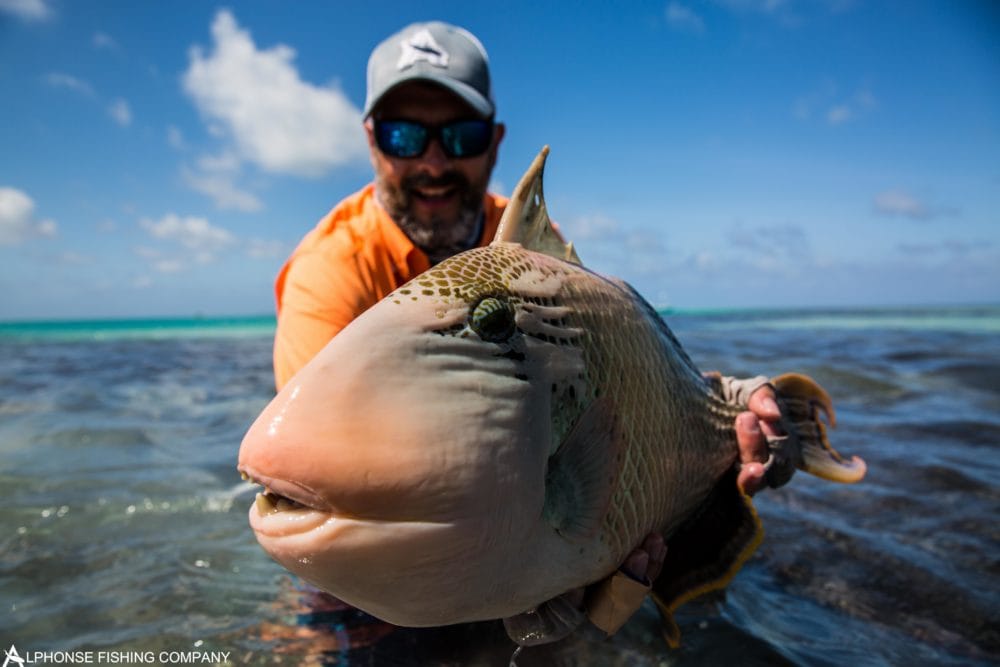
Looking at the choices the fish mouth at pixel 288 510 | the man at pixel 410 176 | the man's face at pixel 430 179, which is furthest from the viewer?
the man's face at pixel 430 179

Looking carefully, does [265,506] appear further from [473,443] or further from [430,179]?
[430,179]

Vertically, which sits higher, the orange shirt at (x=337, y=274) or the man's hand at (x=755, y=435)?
the orange shirt at (x=337, y=274)

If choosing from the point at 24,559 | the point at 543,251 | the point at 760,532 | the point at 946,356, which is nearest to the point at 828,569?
the point at 760,532

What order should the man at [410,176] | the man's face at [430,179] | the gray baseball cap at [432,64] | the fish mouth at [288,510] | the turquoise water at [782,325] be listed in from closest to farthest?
1. the fish mouth at [288,510]
2. the man at [410,176]
3. the gray baseball cap at [432,64]
4. the man's face at [430,179]
5. the turquoise water at [782,325]

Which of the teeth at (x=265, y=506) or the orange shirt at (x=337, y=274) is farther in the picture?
the orange shirt at (x=337, y=274)

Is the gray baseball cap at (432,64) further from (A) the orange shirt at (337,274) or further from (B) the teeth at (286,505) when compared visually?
(B) the teeth at (286,505)

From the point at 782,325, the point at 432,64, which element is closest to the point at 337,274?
the point at 432,64

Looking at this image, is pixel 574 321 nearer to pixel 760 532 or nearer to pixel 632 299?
pixel 632 299

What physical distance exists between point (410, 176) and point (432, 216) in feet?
0.75

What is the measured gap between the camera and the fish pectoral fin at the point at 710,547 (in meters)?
2.22

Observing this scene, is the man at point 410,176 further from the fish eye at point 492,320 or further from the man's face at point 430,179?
the fish eye at point 492,320

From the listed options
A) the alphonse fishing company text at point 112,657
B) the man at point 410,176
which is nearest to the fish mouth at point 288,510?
the alphonse fishing company text at point 112,657

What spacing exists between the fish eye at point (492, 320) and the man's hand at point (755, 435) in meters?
1.49

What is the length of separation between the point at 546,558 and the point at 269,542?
549 millimetres
